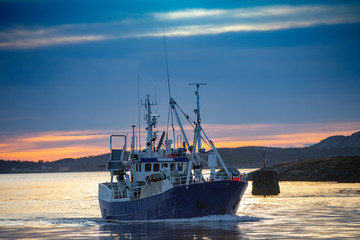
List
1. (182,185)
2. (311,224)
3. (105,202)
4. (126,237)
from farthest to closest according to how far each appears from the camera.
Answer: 1. (105,202)
2. (311,224)
3. (182,185)
4. (126,237)

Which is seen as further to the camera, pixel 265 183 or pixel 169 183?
pixel 265 183

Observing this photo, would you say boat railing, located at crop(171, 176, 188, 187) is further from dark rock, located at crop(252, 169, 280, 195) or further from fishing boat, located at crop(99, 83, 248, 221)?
dark rock, located at crop(252, 169, 280, 195)

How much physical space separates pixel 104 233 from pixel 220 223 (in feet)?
28.6

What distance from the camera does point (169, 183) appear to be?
1695 inches

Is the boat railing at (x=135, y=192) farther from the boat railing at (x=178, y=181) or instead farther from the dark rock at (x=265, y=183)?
the dark rock at (x=265, y=183)

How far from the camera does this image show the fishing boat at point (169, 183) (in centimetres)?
4303

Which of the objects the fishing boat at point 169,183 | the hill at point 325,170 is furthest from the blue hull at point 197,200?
the hill at point 325,170

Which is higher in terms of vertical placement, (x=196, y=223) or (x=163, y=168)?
(x=163, y=168)

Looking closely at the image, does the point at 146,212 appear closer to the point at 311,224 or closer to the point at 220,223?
the point at 220,223

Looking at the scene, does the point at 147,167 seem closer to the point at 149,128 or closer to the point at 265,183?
the point at 149,128

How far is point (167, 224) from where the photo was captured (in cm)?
4269

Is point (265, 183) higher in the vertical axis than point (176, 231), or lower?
higher

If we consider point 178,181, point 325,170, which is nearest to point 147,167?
point 178,181

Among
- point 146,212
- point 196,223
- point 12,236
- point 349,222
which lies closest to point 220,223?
point 196,223
